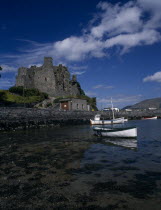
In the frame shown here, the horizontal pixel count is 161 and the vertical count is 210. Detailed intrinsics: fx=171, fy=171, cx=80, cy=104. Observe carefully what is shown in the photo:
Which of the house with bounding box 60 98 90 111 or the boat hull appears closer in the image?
the boat hull

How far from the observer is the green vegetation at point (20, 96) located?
2138 inches

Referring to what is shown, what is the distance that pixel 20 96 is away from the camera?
60531mm

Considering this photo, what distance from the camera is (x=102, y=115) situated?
62.8 metres

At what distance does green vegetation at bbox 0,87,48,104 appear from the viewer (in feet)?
178

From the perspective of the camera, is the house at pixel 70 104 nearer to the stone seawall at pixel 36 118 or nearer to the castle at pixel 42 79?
the stone seawall at pixel 36 118

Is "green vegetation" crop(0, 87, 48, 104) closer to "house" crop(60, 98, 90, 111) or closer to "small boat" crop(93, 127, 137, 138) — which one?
"house" crop(60, 98, 90, 111)

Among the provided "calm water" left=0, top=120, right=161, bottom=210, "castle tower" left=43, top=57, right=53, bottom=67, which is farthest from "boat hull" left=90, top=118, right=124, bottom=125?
"castle tower" left=43, top=57, right=53, bottom=67

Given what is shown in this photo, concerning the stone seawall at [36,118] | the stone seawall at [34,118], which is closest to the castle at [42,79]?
the stone seawall at [36,118]

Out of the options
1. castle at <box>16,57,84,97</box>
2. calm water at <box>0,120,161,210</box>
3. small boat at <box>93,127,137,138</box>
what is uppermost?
castle at <box>16,57,84,97</box>

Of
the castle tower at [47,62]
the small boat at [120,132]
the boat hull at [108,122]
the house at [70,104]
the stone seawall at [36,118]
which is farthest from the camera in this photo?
the castle tower at [47,62]

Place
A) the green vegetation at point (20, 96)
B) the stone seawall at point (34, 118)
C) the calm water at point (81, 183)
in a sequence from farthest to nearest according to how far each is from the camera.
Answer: the green vegetation at point (20, 96)
the stone seawall at point (34, 118)
the calm water at point (81, 183)

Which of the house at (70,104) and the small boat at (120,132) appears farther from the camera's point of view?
the house at (70,104)

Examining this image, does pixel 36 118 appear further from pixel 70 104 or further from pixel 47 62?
pixel 47 62

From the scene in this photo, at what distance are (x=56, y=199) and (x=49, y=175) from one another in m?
2.35
